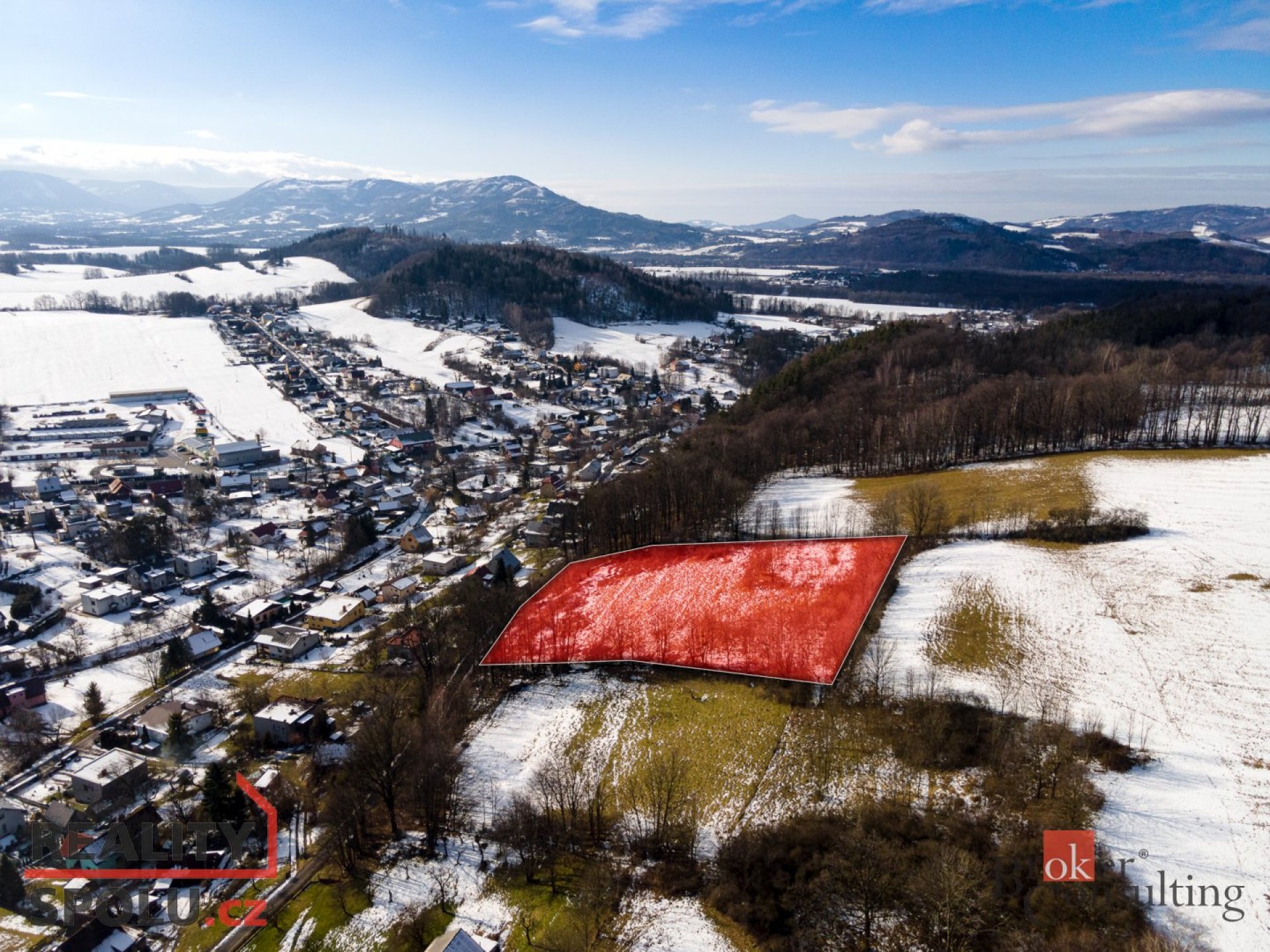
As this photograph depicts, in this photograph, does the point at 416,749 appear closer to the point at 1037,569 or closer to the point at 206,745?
the point at 206,745

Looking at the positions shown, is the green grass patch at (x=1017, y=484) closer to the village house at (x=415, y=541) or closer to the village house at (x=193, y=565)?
the village house at (x=415, y=541)

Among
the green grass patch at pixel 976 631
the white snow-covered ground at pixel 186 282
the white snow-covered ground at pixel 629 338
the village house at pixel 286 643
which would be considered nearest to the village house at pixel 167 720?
the village house at pixel 286 643

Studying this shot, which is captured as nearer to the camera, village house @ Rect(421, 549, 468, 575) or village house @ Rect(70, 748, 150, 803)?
village house @ Rect(70, 748, 150, 803)

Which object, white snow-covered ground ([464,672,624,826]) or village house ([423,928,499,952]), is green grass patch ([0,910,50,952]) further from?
village house ([423,928,499,952])

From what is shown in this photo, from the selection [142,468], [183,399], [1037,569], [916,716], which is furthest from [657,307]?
[916,716]

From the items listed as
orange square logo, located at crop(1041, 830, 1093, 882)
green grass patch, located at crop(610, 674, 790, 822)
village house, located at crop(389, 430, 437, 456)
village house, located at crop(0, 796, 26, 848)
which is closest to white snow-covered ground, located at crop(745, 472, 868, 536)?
green grass patch, located at crop(610, 674, 790, 822)

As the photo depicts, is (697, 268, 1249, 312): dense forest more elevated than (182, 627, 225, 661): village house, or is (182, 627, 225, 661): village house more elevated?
(697, 268, 1249, 312): dense forest

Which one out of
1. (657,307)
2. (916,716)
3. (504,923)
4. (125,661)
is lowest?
(125,661)
